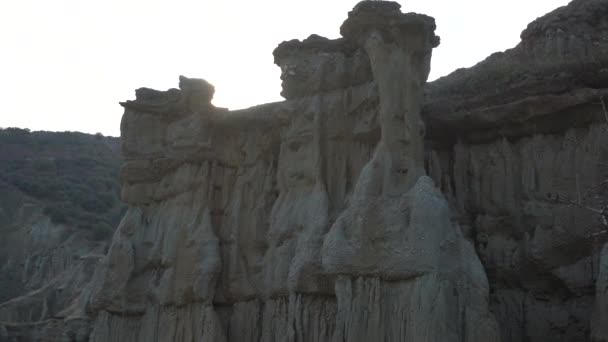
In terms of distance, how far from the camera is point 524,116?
50.9 ft

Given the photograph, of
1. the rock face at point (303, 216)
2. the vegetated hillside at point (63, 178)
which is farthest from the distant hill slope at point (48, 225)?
the rock face at point (303, 216)

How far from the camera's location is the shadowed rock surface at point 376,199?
13477 mm

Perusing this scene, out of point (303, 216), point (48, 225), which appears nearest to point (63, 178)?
point (48, 225)

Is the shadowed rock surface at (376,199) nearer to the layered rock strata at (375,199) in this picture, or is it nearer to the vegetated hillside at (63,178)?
the layered rock strata at (375,199)

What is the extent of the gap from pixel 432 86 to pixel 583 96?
458cm

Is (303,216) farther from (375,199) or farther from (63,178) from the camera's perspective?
(63,178)

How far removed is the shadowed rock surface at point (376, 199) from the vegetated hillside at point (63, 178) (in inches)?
1349


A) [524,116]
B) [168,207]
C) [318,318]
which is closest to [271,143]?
[168,207]

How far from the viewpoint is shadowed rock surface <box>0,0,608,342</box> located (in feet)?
44.2

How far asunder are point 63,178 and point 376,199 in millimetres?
54460

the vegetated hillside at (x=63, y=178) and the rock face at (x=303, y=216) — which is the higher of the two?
the vegetated hillside at (x=63, y=178)

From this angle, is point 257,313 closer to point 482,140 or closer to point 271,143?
point 271,143

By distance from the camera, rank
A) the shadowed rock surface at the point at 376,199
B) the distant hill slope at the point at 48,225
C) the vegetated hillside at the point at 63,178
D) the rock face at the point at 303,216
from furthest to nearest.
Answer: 1. the vegetated hillside at the point at 63,178
2. the distant hill slope at the point at 48,225
3. the shadowed rock surface at the point at 376,199
4. the rock face at the point at 303,216

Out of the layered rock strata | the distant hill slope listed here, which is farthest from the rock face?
the distant hill slope
